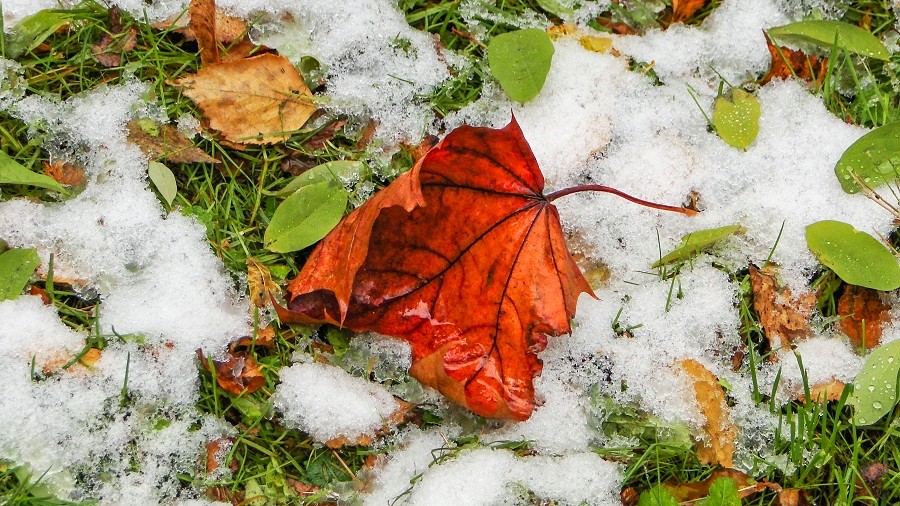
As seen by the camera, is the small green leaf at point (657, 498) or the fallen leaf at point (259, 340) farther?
the fallen leaf at point (259, 340)

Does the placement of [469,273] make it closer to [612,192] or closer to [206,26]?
[612,192]

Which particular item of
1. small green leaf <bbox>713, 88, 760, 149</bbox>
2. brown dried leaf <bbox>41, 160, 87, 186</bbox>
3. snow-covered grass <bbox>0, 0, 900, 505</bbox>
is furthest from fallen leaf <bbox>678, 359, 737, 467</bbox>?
brown dried leaf <bbox>41, 160, 87, 186</bbox>

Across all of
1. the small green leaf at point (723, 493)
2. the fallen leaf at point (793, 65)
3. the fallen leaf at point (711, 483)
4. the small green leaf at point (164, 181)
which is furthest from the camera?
the fallen leaf at point (793, 65)

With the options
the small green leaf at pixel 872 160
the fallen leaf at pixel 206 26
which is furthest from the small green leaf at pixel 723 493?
the fallen leaf at pixel 206 26

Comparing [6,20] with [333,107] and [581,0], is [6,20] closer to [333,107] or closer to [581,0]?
[333,107]

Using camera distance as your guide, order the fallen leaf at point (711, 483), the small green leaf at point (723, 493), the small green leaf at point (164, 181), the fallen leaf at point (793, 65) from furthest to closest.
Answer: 1. the fallen leaf at point (793, 65)
2. the small green leaf at point (164, 181)
3. the fallen leaf at point (711, 483)
4. the small green leaf at point (723, 493)

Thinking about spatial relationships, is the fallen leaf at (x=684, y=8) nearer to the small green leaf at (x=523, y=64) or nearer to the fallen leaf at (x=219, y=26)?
the small green leaf at (x=523, y=64)
